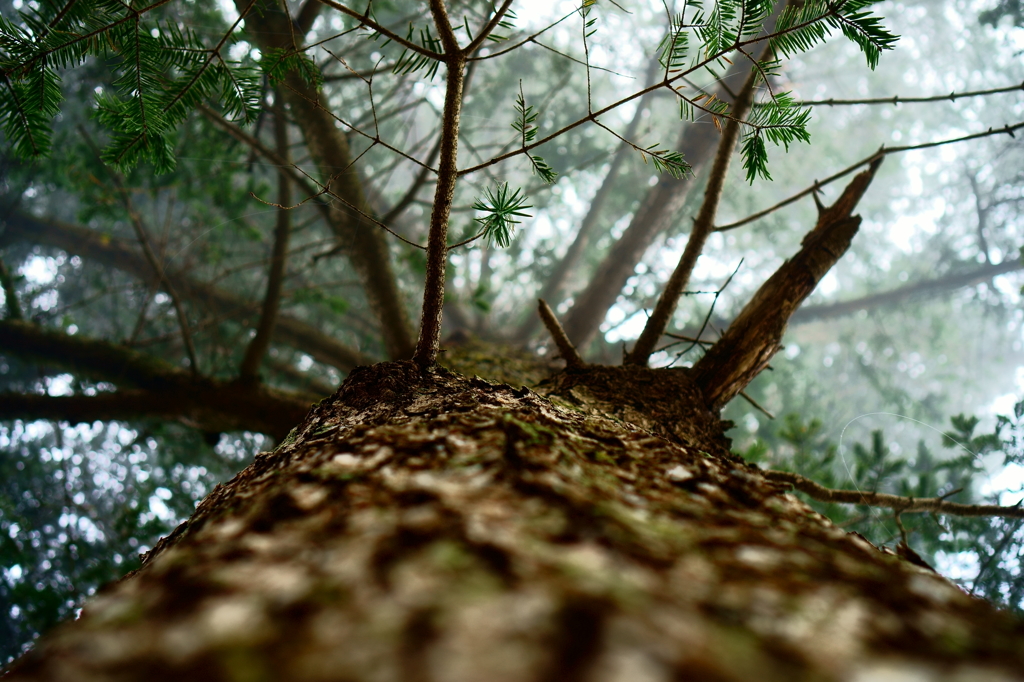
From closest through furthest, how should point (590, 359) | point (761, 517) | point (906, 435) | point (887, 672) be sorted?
1. point (887, 672)
2. point (761, 517)
3. point (590, 359)
4. point (906, 435)

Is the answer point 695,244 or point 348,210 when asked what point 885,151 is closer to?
point 695,244

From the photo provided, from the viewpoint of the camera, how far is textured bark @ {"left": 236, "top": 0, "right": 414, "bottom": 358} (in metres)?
3.10

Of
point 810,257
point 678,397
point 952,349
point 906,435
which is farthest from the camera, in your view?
point 906,435

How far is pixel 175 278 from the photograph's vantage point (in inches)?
232

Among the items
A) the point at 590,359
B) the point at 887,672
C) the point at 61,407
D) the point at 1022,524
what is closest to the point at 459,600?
the point at 887,672

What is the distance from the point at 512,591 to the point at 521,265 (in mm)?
9497

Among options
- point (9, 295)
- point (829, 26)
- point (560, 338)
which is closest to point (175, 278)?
point (9, 295)

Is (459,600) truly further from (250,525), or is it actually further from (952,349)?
(952,349)

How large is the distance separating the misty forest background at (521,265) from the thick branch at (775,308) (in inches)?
10.7

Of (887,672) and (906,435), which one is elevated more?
(906,435)

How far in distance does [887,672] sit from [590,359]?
726 centimetres

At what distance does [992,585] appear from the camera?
3.09 meters

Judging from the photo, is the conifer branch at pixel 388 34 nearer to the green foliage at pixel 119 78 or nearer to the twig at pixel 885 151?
the green foliage at pixel 119 78

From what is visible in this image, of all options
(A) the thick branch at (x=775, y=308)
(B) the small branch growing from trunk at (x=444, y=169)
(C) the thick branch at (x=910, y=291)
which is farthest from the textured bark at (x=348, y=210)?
(C) the thick branch at (x=910, y=291)
